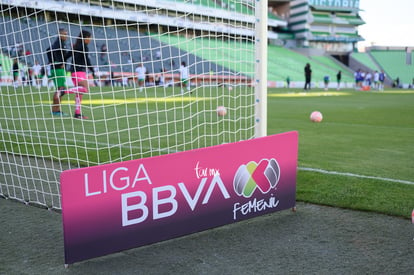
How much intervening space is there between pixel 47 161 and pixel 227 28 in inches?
115

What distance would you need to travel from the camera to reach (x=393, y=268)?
2.51m

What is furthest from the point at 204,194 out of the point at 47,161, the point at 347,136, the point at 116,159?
the point at 347,136

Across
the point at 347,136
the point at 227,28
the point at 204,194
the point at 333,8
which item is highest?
the point at 333,8

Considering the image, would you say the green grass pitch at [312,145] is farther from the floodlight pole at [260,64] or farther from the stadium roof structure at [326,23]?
the stadium roof structure at [326,23]

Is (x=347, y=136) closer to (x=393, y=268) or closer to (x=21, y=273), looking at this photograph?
(x=393, y=268)

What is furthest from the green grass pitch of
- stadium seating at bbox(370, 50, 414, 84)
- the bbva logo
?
stadium seating at bbox(370, 50, 414, 84)

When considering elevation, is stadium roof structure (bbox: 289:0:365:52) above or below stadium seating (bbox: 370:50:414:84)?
above

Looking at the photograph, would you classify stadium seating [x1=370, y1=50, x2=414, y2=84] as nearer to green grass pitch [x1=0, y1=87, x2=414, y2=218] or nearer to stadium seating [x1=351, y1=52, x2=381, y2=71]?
stadium seating [x1=351, y1=52, x2=381, y2=71]

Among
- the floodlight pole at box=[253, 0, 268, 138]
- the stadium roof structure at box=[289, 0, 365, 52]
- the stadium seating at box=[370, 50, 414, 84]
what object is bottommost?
the stadium seating at box=[370, 50, 414, 84]

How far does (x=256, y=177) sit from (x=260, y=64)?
3.55 ft

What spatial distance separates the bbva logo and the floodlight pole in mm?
497

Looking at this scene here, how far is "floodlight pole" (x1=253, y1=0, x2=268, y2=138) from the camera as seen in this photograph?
12.2 feet

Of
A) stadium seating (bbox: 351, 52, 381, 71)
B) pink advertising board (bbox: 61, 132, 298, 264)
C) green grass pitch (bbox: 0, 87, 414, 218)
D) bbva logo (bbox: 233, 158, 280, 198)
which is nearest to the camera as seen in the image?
pink advertising board (bbox: 61, 132, 298, 264)

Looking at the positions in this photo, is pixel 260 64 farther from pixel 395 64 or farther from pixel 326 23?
pixel 326 23
